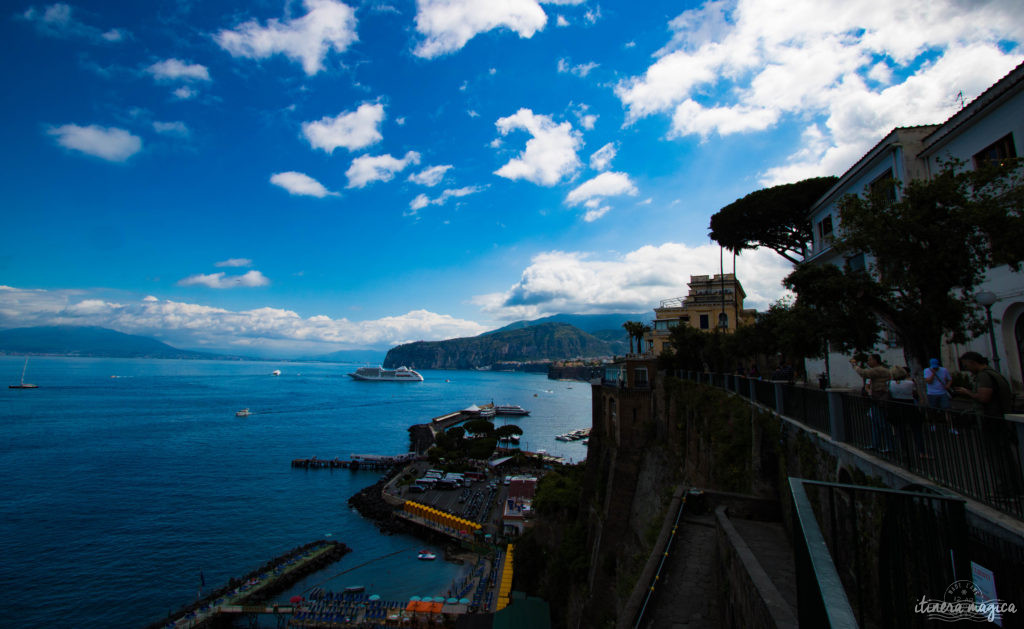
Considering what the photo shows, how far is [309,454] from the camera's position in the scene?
6112 centimetres

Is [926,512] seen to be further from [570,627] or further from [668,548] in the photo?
[570,627]

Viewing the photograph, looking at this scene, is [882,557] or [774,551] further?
[774,551]

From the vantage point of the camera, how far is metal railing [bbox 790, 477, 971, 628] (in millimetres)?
1889

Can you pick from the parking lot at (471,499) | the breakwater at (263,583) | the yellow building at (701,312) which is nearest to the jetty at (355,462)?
the parking lot at (471,499)

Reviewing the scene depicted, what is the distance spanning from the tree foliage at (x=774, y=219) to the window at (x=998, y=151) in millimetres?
12061

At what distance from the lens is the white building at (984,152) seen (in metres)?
10.4

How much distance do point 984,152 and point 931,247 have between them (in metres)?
7.34

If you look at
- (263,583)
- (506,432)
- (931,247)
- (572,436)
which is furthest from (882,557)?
(572,436)

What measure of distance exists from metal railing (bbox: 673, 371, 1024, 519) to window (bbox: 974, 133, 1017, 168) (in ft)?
26.4

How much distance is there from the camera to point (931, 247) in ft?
22.6

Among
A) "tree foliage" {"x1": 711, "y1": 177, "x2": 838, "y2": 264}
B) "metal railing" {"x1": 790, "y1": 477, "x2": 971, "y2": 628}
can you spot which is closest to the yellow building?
"tree foliage" {"x1": 711, "y1": 177, "x2": 838, "y2": 264}

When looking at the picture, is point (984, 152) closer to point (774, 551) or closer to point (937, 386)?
point (937, 386)

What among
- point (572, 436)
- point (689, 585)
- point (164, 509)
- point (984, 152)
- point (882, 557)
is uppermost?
point (984, 152)

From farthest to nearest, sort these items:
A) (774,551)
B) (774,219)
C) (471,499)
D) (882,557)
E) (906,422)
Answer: (471,499), (774,219), (774,551), (906,422), (882,557)
